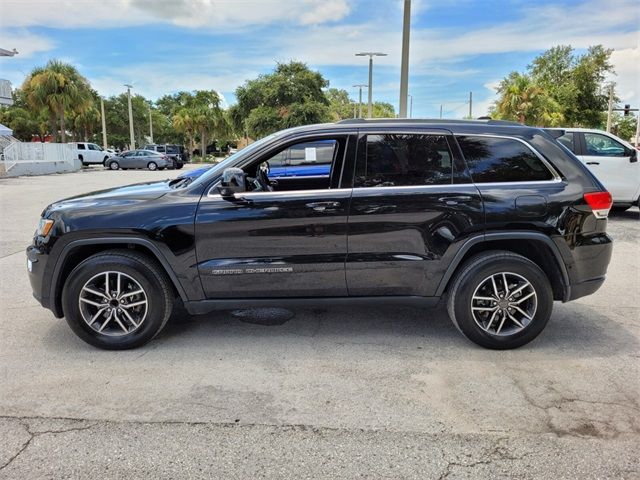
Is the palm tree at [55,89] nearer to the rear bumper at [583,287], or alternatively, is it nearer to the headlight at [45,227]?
the headlight at [45,227]

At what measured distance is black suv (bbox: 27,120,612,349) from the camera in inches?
156

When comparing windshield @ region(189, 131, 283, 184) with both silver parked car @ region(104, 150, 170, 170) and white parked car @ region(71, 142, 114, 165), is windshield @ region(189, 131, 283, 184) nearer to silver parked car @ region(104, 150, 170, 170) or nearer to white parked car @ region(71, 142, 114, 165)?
silver parked car @ region(104, 150, 170, 170)

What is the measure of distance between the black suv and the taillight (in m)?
0.01

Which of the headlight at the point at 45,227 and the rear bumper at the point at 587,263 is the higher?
→ the headlight at the point at 45,227

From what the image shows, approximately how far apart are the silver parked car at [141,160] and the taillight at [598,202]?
35.1 metres

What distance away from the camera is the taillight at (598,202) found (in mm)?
4027

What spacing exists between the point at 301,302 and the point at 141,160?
35.1 meters

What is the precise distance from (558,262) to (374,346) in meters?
1.63

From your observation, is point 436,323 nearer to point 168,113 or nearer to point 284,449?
point 284,449

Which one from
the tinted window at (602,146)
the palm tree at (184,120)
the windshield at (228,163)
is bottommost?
the windshield at (228,163)

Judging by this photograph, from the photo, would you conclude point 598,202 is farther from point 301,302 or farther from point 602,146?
point 602,146

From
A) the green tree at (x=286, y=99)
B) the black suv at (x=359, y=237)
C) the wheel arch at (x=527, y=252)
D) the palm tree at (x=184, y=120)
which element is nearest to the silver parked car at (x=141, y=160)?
the green tree at (x=286, y=99)

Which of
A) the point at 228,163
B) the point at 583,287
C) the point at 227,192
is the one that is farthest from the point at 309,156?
the point at 583,287

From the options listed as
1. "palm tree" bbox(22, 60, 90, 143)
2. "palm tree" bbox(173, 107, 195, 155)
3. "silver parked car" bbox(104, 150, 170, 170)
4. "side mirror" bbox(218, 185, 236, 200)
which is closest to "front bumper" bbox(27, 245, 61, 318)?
"side mirror" bbox(218, 185, 236, 200)
